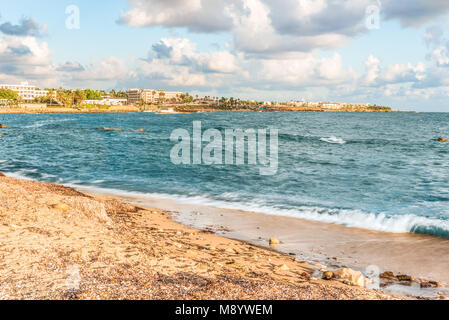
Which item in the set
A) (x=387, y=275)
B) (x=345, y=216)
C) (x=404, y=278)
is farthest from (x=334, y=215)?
(x=404, y=278)

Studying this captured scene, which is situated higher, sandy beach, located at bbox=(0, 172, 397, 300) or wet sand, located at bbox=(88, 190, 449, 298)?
sandy beach, located at bbox=(0, 172, 397, 300)

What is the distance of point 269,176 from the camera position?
22.7 m

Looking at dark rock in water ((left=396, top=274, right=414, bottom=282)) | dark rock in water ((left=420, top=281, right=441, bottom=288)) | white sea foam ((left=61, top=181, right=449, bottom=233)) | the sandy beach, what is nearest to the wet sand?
dark rock in water ((left=420, top=281, right=441, bottom=288))

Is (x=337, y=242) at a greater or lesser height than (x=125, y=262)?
lesser

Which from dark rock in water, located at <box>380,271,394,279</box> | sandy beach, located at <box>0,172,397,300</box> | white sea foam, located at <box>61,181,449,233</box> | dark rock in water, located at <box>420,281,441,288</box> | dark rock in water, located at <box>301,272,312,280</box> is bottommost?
white sea foam, located at <box>61,181,449,233</box>

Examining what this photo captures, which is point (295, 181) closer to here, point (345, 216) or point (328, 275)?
point (345, 216)

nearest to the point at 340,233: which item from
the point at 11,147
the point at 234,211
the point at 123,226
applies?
the point at 234,211

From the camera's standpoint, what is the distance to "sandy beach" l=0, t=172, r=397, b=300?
5.40 metres

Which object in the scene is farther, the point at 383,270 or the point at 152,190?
the point at 152,190

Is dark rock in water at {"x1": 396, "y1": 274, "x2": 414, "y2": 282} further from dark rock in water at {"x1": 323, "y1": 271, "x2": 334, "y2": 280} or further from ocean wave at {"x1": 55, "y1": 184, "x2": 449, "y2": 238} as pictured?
ocean wave at {"x1": 55, "y1": 184, "x2": 449, "y2": 238}

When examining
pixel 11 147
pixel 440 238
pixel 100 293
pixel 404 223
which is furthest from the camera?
pixel 11 147

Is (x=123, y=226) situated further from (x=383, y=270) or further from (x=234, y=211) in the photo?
(x=383, y=270)

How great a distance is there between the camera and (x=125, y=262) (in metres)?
6.70
